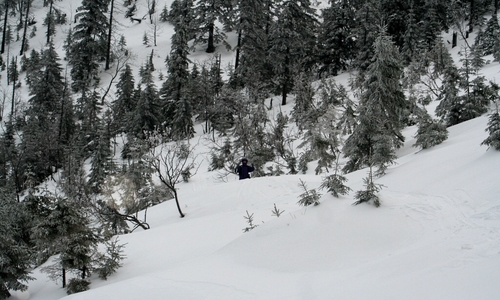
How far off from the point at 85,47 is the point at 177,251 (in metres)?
37.6

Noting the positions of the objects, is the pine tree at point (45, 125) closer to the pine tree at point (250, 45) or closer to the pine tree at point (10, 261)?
the pine tree at point (250, 45)

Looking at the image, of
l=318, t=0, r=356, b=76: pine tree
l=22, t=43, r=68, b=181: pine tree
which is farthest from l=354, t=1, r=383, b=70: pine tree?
l=22, t=43, r=68, b=181: pine tree

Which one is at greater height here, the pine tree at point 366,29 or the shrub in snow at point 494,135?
the pine tree at point 366,29

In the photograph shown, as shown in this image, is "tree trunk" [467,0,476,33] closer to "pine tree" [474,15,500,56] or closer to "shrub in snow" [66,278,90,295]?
"pine tree" [474,15,500,56]

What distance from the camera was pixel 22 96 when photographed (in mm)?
41938

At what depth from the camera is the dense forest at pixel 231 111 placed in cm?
769

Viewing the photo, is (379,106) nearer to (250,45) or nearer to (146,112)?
(250,45)

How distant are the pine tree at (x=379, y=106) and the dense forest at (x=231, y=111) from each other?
5cm

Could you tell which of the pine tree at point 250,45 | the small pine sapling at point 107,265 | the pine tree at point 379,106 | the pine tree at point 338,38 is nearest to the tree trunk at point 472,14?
the pine tree at point 338,38

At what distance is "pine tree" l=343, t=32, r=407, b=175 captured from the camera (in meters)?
11.5

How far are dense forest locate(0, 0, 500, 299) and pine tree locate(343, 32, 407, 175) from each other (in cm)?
5

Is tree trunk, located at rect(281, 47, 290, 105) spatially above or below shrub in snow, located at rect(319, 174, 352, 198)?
above

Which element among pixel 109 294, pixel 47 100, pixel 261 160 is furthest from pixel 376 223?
pixel 47 100

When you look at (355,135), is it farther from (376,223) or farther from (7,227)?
(7,227)
